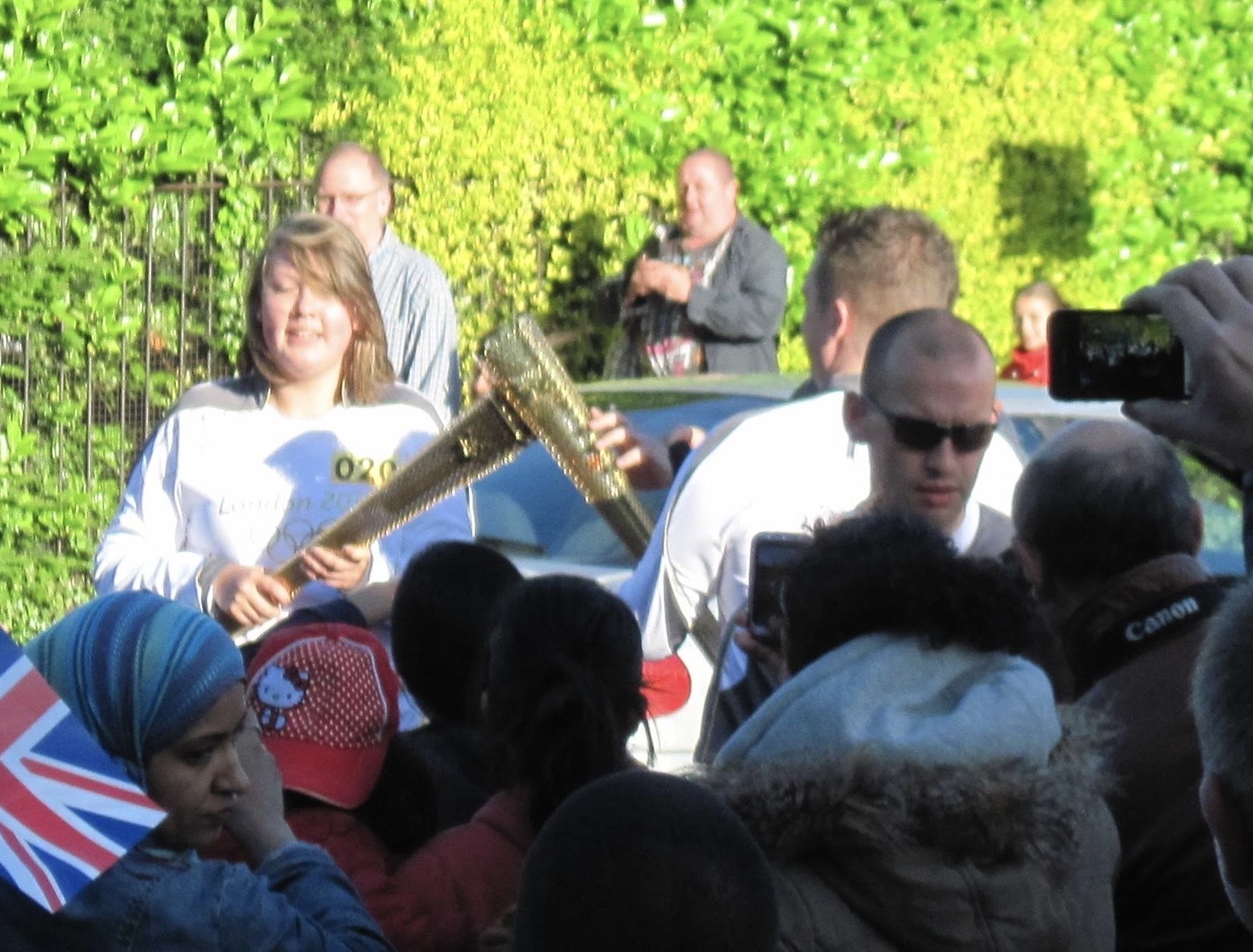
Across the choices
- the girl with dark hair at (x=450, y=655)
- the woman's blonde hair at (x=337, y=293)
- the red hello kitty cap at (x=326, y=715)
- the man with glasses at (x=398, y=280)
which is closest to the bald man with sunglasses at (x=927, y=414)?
the girl with dark hair at (x=450, y=655)

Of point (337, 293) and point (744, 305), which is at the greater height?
point (337, 293)

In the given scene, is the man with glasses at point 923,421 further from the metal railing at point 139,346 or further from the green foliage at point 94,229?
the metal railing at point 139,346

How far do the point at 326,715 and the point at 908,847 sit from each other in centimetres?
104

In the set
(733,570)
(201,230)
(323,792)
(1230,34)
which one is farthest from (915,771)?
(1230,34)

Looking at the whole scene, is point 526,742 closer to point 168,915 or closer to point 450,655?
point 450,655

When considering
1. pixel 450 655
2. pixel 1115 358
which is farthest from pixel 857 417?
pixel 1115 358

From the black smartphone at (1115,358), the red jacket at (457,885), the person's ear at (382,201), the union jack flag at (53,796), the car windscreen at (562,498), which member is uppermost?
the black smartphone at (1115,358)

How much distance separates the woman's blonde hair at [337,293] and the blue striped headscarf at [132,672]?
2.15m

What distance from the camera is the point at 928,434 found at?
3.91 m

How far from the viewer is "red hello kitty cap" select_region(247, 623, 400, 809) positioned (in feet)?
10.2

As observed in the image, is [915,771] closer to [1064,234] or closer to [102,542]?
[102,542]

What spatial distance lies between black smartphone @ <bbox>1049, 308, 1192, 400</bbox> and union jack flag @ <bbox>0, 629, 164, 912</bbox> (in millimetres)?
1112

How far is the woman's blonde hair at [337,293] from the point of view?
4.85 m

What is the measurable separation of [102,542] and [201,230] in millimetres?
4712
